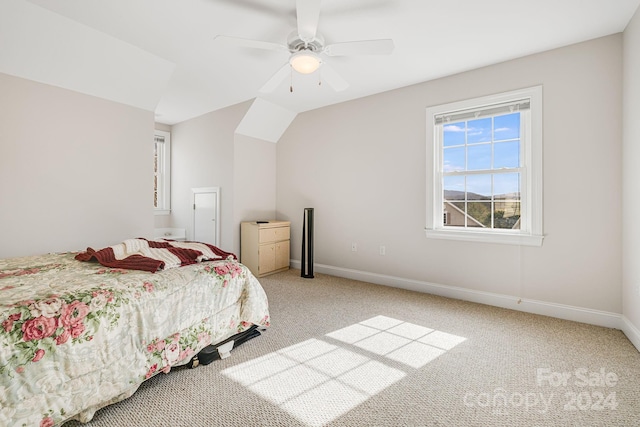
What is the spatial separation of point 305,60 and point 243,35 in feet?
2.44

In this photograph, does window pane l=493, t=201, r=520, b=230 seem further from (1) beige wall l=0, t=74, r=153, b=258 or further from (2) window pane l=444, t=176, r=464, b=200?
(1) beige wall l=0, t=74, r=153, b=258

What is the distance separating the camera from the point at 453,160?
3.35 m

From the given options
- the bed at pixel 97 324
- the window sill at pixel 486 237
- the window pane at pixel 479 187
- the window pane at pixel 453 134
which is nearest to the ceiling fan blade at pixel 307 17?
the bed at pixel 97 324

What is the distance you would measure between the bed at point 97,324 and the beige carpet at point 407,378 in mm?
194

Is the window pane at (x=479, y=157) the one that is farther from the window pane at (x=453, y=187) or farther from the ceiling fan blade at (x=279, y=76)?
the ceiling fan blade at (x=279, y=76)

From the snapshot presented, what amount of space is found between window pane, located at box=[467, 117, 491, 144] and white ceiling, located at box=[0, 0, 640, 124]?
576mm

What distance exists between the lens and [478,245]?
3.10m

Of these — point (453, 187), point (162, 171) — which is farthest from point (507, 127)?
point (162, 171)

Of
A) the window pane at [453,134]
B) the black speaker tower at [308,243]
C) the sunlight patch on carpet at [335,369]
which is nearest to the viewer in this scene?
the sunlight patch on carpet at [335,369]

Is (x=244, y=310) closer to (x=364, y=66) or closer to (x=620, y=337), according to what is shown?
(x=364, y=66)

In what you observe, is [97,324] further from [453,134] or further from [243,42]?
[453,134]

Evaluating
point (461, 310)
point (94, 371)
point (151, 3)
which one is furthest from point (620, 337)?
point (151, 3)

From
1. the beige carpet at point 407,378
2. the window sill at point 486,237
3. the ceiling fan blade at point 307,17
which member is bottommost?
the beige carpet at point 407,378

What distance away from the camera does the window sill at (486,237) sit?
280 centimetres
